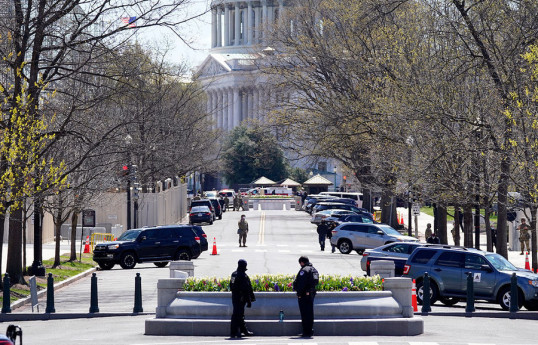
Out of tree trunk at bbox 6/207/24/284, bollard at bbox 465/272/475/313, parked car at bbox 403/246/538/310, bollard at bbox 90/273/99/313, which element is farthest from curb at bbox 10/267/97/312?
bollard at bbox 465/272/475/313

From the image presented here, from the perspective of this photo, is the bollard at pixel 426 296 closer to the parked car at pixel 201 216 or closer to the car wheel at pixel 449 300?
the car wheel at pixel 449 300

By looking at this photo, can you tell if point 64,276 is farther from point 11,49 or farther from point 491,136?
point 491,136

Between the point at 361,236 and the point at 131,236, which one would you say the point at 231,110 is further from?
the point at 131,236

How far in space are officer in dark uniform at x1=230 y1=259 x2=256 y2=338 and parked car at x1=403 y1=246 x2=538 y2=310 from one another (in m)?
8.28

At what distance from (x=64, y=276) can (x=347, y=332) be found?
16428 mm

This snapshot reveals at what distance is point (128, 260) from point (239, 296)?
2067cm

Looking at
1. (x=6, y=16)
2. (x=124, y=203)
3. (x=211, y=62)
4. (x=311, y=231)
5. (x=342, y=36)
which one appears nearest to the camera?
(x=6, y=16)

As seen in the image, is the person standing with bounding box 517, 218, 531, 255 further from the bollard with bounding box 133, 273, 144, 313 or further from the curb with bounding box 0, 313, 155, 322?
the curb with bounding box 0, 313, 155, 322

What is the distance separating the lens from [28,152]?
84.3 feet

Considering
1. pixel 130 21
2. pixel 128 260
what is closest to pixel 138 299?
pixel 130 21

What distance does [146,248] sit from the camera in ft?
124

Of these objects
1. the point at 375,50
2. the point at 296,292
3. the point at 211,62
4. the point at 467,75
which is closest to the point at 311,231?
the point at 375,50

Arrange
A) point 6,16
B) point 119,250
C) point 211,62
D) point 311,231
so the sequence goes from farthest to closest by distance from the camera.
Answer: point 211,62 < point 311,231 < point 119,250 < point 6,16

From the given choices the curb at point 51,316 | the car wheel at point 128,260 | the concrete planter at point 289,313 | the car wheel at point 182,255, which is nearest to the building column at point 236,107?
the car wheel at point 182,255
